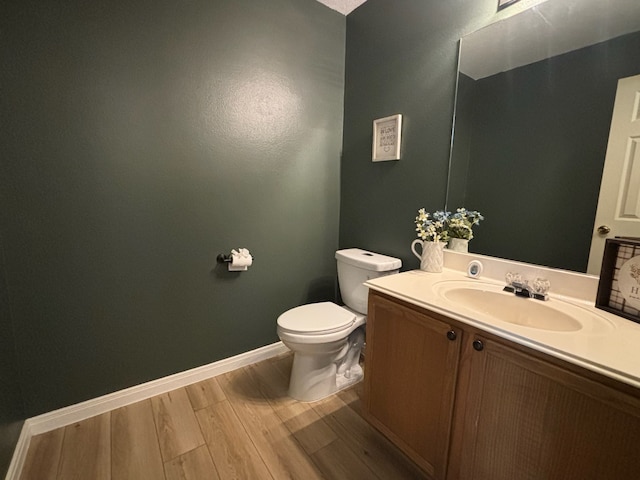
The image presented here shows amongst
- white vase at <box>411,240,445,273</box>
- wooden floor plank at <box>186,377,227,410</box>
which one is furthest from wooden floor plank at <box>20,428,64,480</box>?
white vase at <box>411,240,445,273</box>

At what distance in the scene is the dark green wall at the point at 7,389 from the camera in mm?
1122

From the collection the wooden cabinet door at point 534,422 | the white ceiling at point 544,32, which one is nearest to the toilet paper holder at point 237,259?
the wooden cabinet door at point 534,422

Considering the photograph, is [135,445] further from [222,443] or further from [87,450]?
[222,443]

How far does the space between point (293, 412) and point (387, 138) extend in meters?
1.76

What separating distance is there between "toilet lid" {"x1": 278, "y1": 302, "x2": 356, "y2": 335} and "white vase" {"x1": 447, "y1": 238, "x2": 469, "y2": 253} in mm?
691

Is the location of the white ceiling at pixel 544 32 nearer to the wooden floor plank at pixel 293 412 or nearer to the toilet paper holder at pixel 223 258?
the toilet paper holder at pixel 223 258

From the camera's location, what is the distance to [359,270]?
1802 mm

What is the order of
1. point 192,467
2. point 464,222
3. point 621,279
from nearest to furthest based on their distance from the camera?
point 621,279 → point 192,467 → point 464,222

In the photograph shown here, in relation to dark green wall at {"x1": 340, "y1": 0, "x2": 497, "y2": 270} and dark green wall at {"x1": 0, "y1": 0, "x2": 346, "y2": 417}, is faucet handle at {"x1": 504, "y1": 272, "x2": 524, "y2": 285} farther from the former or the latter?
dark green wall at {"x1": 0, "y1": 0, "x2": 346, "y2": 417}

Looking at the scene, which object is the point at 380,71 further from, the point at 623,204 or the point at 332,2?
the point at 623,204

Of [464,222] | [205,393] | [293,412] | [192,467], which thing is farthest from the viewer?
[205,393]

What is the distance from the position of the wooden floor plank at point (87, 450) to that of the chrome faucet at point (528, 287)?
190cm

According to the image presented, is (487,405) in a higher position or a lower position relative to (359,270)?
lower

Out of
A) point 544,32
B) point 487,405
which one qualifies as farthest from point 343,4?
point 487,405
